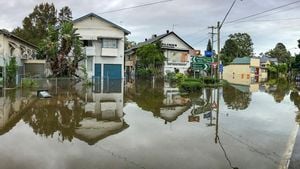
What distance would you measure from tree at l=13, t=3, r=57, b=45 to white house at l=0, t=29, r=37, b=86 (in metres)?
20.3

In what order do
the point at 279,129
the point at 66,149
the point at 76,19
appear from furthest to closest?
the point at 76,19, the point at 279,129, the point at 66,149

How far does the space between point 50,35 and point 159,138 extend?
33.2 m

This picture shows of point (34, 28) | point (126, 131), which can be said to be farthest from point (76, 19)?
point (126, 131)

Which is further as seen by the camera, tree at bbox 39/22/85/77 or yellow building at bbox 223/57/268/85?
yellow building at bbox 223/57/268/85

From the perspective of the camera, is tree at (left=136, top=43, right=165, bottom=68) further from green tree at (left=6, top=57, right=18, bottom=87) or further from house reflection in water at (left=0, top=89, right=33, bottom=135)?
house reflection in water at (left=0, top=89, right=33, bottom=135)

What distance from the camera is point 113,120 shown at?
597 inches

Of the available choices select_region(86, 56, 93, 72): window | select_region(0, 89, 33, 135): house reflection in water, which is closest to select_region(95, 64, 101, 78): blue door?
select_region(86, 56, 93, 72): window

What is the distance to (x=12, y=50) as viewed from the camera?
40.4 metres

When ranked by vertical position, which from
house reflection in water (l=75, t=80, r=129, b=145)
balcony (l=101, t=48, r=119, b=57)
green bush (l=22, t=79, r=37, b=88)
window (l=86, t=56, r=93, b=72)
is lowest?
house reflection in water (l=75, t=80, r=129, b=145)

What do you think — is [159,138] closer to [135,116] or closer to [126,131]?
[126,131]

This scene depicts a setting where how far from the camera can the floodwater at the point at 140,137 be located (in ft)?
28.5

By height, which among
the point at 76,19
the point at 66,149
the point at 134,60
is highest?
the point at 76,19

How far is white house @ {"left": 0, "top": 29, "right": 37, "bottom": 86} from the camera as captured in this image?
32.9 meters

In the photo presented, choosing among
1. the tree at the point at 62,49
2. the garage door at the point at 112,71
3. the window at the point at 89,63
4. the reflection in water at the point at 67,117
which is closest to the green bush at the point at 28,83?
the reflection in water at the point at 67,117
